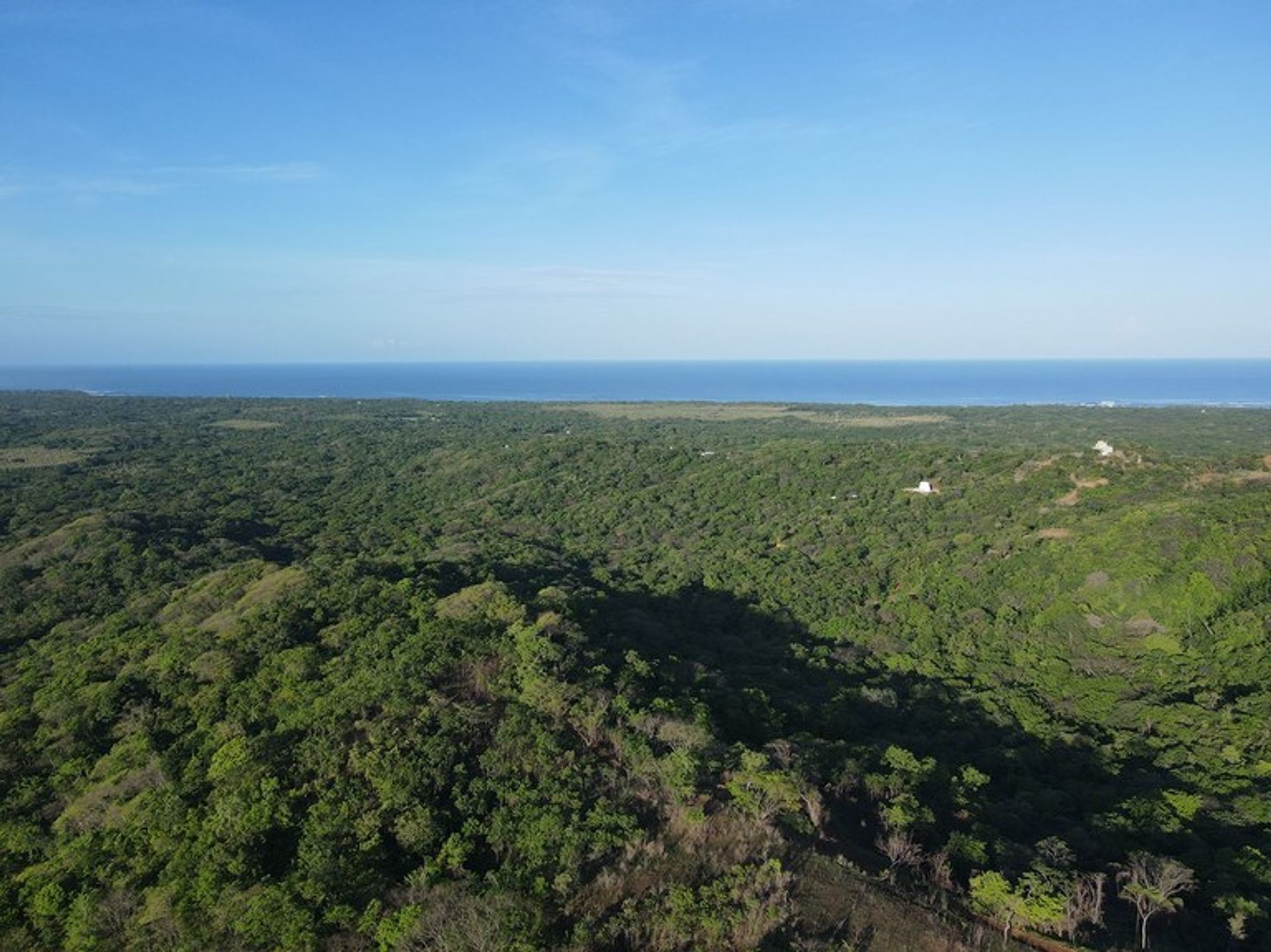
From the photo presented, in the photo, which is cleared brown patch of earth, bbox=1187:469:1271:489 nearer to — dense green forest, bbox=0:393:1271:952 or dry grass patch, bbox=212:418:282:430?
dense green forest, bbox=0:393:1271:952

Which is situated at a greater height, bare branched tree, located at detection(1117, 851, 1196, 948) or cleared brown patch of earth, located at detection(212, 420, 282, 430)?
cleared brown patch of earth, located at detection(212, 420, 282, 430)

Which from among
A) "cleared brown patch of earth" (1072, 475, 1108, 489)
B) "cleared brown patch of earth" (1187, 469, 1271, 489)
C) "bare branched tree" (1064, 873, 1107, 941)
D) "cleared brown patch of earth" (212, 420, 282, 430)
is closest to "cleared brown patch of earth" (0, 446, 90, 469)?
"cleared brown patch of earth" (212, 420, 282, 430)

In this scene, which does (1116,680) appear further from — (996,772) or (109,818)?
(109,818)

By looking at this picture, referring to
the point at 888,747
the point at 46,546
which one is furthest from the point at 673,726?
the point at 46,546

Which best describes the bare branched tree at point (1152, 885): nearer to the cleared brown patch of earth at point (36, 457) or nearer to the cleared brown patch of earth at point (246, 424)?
the cleared brown patch of earth at point (36, 457)

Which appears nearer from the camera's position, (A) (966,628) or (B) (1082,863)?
(B) (1082,863)

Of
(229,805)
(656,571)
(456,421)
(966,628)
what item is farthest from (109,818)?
(456,421)
